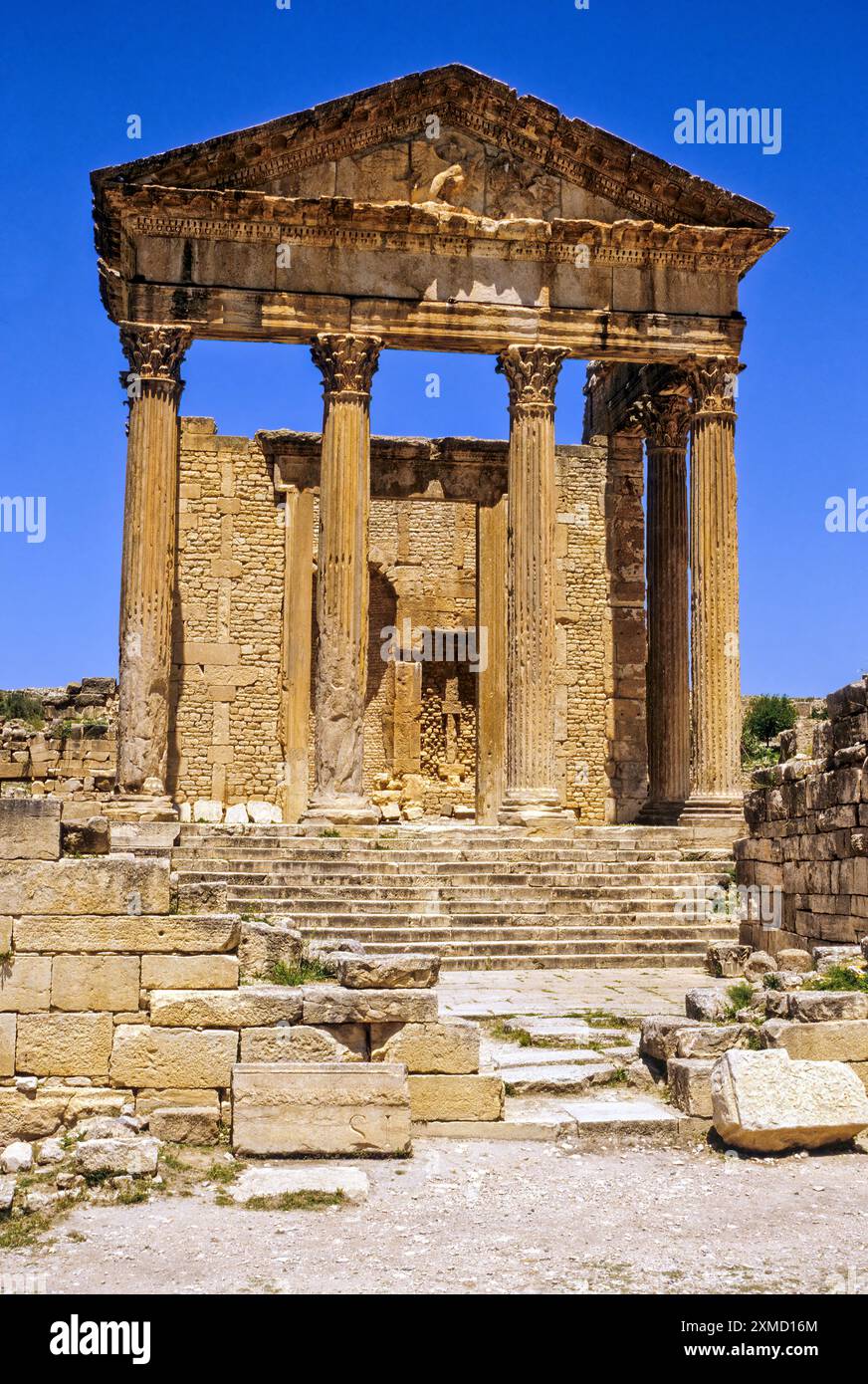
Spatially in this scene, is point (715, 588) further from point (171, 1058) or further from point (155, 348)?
point (171, 1058)

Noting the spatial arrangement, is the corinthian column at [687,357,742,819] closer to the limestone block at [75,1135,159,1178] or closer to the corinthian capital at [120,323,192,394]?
the corinthian capital at [120,323,192,394]

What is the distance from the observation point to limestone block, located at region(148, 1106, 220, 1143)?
759cm

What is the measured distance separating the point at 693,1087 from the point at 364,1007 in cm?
197

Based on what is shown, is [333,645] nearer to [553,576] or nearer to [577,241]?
[553,576]

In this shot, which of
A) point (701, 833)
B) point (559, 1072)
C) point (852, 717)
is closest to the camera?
point (559, 1072)

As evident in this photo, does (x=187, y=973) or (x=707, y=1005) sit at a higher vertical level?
(x=187, y=973)

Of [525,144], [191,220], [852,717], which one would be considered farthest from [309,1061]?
[525,144]

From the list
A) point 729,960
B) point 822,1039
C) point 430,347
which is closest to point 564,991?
point 729,960

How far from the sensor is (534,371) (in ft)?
70.1

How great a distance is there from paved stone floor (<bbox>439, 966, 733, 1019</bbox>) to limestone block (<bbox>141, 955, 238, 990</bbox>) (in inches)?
138

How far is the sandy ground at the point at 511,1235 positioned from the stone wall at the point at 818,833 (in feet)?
20.0

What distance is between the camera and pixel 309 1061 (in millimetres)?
7871

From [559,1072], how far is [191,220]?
15377mm
